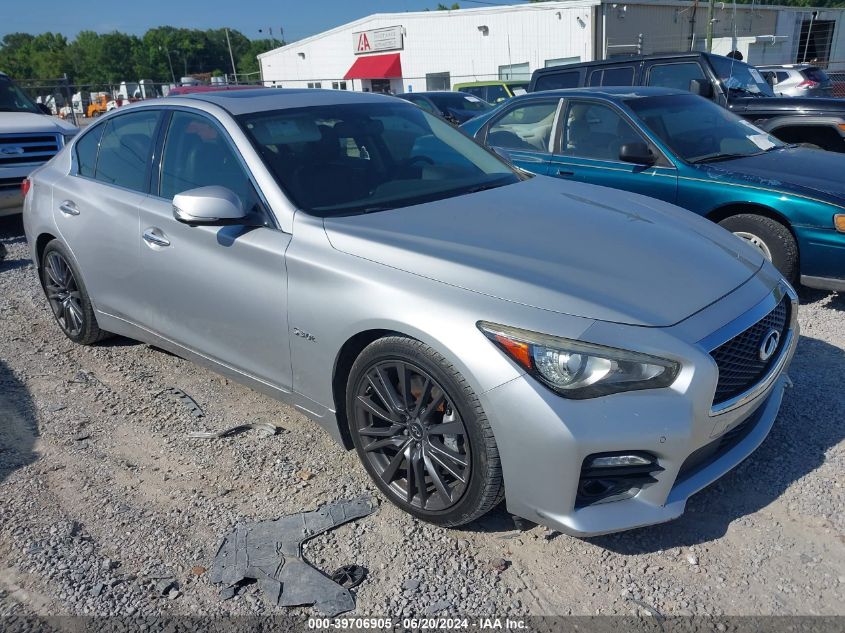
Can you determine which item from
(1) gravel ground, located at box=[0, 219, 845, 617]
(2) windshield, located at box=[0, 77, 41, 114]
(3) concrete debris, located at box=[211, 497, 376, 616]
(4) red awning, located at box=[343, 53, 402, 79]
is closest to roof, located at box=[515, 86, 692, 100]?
(1) gravel ground, located at box=[0, 219, 845, 617]

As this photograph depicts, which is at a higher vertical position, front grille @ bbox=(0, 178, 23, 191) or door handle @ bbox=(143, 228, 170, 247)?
door handle @ bbox=(143, 228, 170, 247)

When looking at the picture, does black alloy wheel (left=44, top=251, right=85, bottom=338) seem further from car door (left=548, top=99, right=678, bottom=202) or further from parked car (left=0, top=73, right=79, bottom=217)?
parked car (left=0, top=73, right=79, bottom=217)

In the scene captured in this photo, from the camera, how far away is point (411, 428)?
2836 mm

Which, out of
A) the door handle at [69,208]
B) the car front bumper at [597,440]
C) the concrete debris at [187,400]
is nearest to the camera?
the car front bumper at [597,440]

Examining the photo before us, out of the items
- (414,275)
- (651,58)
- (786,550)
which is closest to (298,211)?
(414,275)

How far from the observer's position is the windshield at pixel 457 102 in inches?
612

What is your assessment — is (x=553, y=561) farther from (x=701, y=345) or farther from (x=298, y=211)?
(x=298, y=211)

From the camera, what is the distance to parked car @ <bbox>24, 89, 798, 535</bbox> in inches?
95.3

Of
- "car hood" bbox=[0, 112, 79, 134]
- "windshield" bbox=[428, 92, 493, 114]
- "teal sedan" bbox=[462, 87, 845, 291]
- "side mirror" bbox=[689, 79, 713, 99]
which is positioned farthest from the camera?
"windshield" bbox=[428, 92, 493, 114]

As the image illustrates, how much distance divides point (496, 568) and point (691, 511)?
87cm

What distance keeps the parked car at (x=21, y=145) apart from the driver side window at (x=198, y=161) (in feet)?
19.5

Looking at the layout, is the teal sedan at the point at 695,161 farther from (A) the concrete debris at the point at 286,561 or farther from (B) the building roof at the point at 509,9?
(B) the building roof at the point at 509,9

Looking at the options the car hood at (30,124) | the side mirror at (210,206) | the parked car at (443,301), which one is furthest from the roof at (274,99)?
the car hood at (30,124)

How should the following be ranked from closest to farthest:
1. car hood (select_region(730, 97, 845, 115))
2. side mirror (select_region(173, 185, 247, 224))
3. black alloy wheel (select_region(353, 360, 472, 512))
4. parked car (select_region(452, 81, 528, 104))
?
1. black alloy wheel (select_region(353, 360, 472, 512))
2. side mirror (select_region(173, 185, 247, 224))
3. car hood (select_region(730, 97, 845, 115))
4. parked car (select_region(452, 81, 528, 104))
